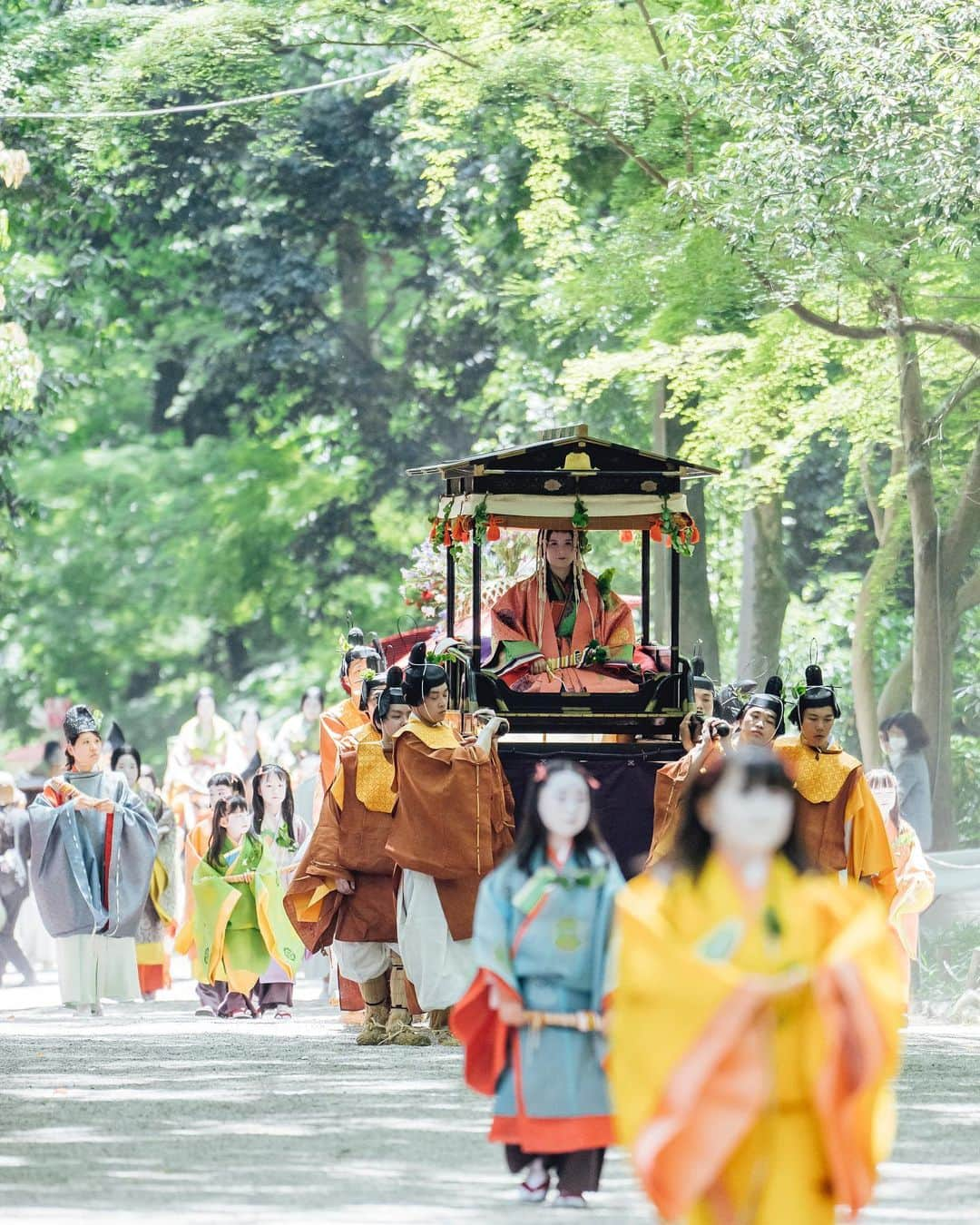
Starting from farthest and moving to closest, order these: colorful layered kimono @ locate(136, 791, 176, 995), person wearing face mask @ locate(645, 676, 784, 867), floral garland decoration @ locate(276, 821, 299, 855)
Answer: colorful layered kimono @ locate(136, 791, 176, 995) → floral garland decoration @ locate(276, 821, 299, 855) → person wearing face mask @ locate(645, 676, 784, 867)

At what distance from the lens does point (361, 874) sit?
1429 cm

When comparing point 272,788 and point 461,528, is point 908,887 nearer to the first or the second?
point 461,528

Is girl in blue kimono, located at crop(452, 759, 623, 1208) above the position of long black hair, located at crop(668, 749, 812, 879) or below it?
below

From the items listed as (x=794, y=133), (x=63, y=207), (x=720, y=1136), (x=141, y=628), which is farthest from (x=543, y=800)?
(x=141, y=628)

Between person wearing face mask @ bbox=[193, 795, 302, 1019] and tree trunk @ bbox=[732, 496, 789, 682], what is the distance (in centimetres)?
923

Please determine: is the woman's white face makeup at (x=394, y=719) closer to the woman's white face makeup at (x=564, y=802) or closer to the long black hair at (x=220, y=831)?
the long black hair at (x=220, y=831)

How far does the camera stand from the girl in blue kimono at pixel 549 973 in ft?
26.7

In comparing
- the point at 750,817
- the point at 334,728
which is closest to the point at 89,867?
the point at 334,728

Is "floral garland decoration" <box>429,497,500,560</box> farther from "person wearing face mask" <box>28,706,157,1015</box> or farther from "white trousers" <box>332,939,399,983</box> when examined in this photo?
"white trousers" <box>332,939,399,983</box>

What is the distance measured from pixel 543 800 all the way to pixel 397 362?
2812cm

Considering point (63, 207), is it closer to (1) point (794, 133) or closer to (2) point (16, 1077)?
(1) point (794, 133)

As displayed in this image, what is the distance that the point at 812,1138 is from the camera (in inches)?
251

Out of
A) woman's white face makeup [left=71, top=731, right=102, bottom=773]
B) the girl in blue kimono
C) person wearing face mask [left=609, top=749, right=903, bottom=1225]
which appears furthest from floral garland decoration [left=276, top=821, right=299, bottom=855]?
person wearing face mask [left=609, top=749, right=903, bottom=1225]

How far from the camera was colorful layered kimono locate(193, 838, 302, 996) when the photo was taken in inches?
631
